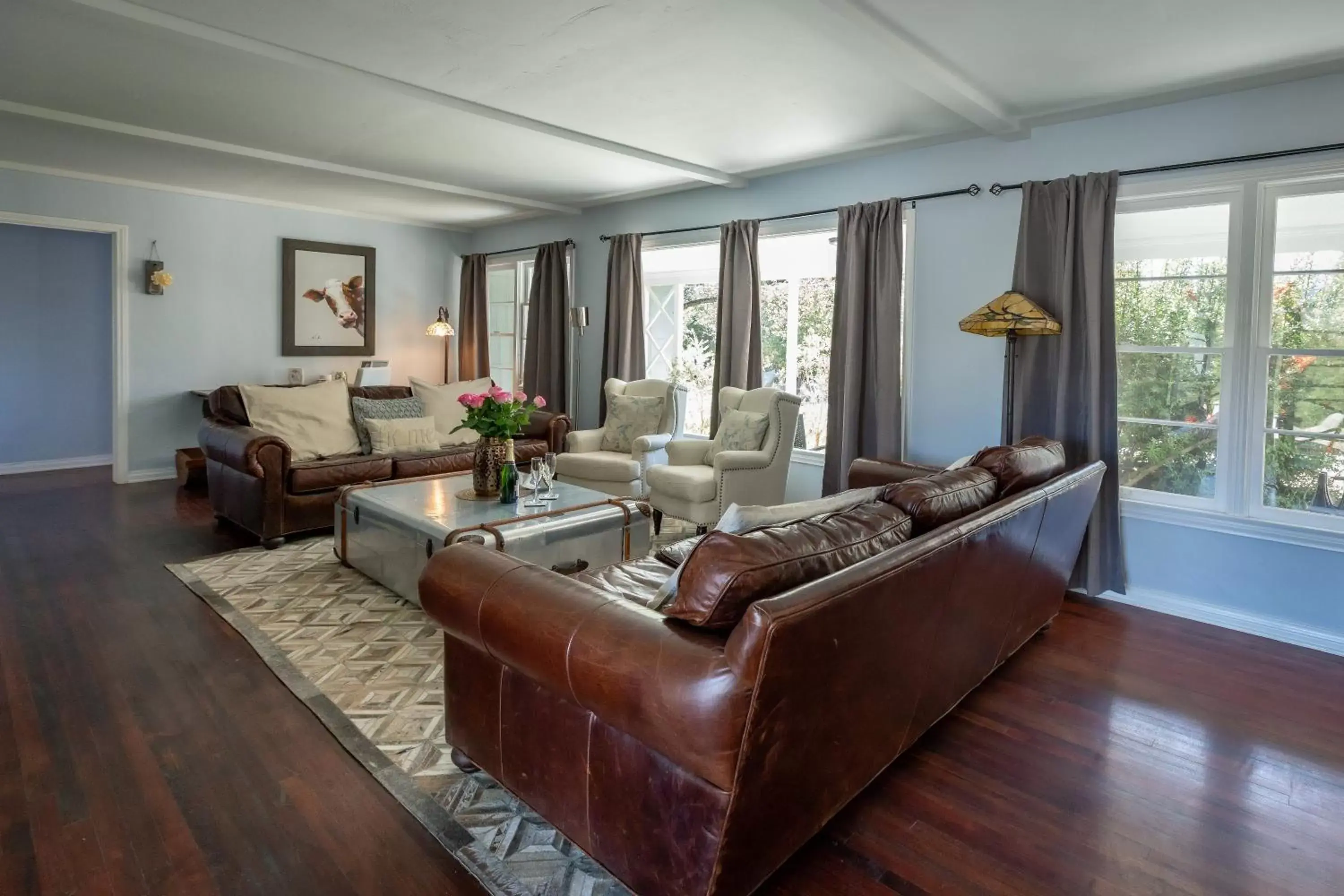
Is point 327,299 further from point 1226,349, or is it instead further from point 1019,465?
point 1226,349

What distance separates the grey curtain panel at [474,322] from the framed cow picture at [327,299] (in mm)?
892

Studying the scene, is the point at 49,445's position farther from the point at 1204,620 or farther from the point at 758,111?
the point at 1204,620

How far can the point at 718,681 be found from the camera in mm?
1373

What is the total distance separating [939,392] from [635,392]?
2.23m

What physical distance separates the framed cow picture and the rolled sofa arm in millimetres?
5905

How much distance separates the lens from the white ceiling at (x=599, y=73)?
2766 mm

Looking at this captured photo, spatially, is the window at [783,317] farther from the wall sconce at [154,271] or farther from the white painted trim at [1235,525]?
the wall sconce at [154,271]

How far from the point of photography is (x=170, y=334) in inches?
248

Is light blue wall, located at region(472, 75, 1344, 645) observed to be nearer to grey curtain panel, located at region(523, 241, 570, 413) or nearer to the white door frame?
grey curtain panel, located at region(523, 241, 570, 413)

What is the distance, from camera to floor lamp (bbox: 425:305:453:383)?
7367mm

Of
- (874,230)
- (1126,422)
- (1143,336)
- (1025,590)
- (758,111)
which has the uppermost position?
(758,111)

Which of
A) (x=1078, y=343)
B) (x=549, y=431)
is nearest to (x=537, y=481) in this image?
(x=549, y=431)

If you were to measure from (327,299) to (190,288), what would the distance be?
1.12 metres

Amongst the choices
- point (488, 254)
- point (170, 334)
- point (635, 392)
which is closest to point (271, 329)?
point (170, 334)
